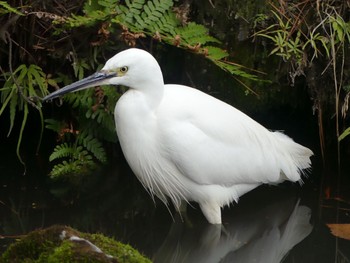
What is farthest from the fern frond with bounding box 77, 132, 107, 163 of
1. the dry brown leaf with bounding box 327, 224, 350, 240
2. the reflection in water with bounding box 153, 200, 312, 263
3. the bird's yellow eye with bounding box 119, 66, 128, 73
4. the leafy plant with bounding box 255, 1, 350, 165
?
the dry brown leaf with bounding box 327, 224, 350, 240

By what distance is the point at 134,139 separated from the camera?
4.39 meters

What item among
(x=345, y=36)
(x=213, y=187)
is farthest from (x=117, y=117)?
(x=345, y=36)

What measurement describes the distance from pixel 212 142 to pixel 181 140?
0.24m

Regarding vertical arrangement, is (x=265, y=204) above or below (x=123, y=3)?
below

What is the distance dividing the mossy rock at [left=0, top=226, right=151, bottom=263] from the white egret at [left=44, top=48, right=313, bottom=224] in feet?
4.28

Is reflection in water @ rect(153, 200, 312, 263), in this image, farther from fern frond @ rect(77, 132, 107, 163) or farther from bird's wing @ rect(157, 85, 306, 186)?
fern frond @ rect(77, 132, 107, 163)

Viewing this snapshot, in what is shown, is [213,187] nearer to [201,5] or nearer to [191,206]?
[191,206]

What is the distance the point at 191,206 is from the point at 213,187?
51cm

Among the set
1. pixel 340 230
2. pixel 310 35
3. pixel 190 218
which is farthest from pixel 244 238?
pixel 310 35

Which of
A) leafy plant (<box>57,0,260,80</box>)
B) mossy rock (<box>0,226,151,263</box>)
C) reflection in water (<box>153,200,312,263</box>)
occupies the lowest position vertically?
reflection in water (<box>153,200,312,263</box>)

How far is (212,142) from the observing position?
14.6ft

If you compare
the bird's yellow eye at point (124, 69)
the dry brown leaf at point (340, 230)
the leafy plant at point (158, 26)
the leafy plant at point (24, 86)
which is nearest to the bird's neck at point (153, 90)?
the bird's yellow eye at point (124, 69)

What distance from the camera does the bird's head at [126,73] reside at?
418 centimetres

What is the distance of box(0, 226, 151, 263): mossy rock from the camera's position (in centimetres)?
286
